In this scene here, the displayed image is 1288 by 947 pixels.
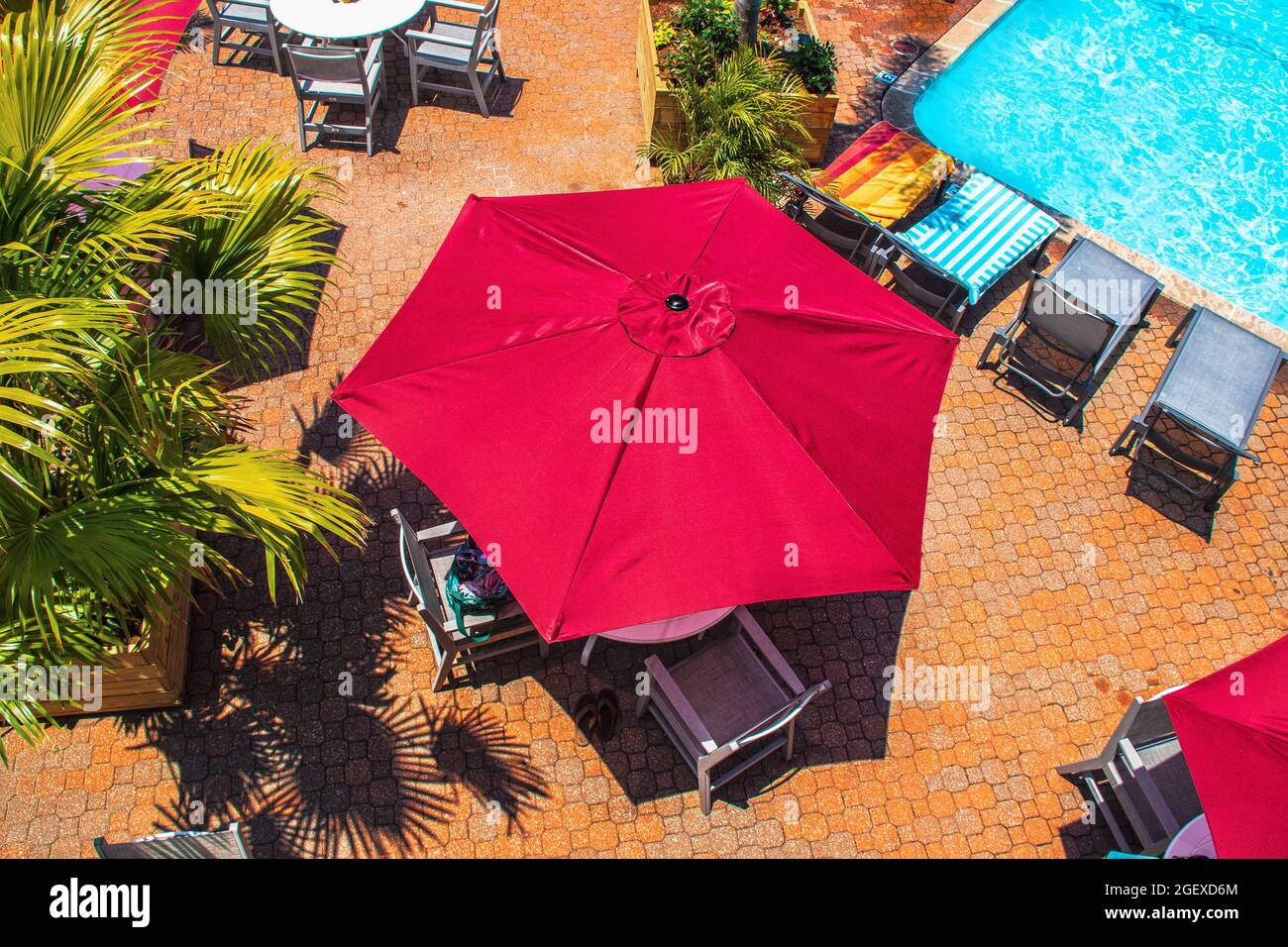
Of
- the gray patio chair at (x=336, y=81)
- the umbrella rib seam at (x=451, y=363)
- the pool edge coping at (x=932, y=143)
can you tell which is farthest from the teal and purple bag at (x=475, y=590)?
the pool edge coping at (x=932, y=143)

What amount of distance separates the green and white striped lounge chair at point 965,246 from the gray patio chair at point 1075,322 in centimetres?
41

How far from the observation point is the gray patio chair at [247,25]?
10.5m

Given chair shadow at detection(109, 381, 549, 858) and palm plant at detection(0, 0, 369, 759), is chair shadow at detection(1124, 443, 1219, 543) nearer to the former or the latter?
chair shadow at detection(109, 381, 549, 858)

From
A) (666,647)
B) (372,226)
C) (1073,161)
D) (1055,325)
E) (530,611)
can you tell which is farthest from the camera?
(1073,161)

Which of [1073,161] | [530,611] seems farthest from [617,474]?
[1073,161]

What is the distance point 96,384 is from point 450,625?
275 cm

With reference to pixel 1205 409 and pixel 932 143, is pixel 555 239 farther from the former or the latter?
pixel 932 143

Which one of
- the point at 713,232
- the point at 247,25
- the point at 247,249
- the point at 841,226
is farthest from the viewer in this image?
the point at 247,25

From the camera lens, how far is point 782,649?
7238mm

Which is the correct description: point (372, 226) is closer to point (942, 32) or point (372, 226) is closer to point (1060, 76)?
point (942, 32)

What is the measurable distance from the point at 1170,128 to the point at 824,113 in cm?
611

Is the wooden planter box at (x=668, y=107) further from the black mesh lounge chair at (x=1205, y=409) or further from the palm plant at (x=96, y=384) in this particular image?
the palm plant at (x=96, y=384)

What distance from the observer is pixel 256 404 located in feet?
26.7

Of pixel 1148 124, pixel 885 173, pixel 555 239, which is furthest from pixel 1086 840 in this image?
pixel 1148 124
